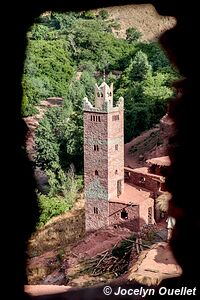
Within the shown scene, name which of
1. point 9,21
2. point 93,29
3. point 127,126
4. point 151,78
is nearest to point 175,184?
point 9,21

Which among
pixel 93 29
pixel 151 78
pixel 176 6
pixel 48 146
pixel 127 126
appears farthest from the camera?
pixel 93 29

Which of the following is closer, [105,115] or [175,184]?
[175,184]

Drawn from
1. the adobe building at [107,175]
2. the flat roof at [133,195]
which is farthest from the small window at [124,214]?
the flat roof at [133,195]

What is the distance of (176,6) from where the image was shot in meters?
1.81

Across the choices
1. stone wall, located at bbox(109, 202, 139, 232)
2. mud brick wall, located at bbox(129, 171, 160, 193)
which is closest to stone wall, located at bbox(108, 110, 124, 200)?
stone wall, located at bbox(109, 202, 139, 232)

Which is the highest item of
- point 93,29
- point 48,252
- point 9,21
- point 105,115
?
point 93,29

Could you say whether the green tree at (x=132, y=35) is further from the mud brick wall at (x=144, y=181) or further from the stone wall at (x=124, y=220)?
the stone wall at (x=124, y=220)

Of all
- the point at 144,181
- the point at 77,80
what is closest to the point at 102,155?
the point at 144,181

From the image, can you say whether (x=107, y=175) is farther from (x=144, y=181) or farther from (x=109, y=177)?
(x=144, y=181)

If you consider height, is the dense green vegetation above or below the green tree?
below

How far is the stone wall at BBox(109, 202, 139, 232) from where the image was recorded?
1839 centimetres

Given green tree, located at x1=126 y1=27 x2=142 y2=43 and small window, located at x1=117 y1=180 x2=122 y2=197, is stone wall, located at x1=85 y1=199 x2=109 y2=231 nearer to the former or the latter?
small window, located at x1=117 y1=180 x2=122 y2=197

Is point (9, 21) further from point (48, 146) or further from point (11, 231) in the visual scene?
point (48, 146)

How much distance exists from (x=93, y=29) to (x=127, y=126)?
59.5 ft
